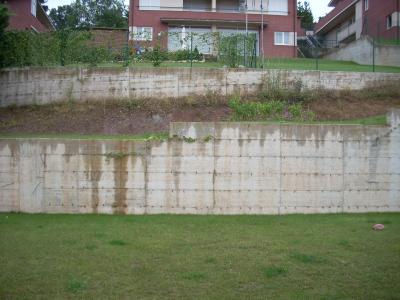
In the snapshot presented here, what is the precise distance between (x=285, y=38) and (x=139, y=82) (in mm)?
22464

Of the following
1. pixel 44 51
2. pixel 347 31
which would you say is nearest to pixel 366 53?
pixel 347 31

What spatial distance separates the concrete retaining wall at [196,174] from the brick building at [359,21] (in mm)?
21194

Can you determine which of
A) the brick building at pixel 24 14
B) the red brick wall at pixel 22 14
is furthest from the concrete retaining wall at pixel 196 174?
the red brick wall at pixel 22 14

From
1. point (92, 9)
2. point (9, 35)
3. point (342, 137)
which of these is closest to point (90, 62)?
point (9, 35)

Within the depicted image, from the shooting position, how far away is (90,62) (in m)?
18.5

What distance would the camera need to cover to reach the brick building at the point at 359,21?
3203 centimetres

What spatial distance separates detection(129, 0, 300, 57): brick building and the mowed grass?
87.5 feet

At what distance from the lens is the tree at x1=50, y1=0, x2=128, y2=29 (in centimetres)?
5812

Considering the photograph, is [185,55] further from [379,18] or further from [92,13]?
[92,13]

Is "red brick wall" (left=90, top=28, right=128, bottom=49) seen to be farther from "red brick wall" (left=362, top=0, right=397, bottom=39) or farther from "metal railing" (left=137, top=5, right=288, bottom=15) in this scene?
"red brick wall" (left=362, top=0, right=397, bottom=39)

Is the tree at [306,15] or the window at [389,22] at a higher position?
the tree at [306,15]

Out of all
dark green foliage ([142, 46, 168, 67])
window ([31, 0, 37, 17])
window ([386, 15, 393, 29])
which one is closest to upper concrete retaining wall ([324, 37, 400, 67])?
window ([386, 15, 393, 29])

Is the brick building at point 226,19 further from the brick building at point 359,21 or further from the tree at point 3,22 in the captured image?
the tree at point 3,22

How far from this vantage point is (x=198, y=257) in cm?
806
